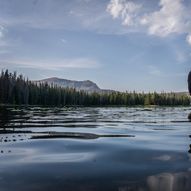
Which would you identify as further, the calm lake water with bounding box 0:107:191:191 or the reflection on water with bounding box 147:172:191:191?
the calm lake water with bounding box 0:107:191:191

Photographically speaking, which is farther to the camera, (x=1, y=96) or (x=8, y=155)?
(x=1, y=96)

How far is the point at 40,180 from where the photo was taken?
949 cm

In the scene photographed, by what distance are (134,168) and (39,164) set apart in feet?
10.6

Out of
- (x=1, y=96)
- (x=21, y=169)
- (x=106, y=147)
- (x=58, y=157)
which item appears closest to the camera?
(x=21, y=169)

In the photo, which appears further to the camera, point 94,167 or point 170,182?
point 94,167

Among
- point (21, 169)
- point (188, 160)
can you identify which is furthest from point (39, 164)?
point (188, 160)

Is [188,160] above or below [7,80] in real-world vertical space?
below

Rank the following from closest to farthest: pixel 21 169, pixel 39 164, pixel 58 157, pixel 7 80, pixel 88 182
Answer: pixel 88 182, pixel 21 169, pixel 39 164, pixel 58 157, pixel 7 80

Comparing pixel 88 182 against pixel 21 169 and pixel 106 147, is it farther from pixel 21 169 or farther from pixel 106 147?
pixel 106 147

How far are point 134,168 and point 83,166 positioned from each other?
1682 mm

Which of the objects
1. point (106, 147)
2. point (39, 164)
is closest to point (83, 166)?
point (39, 164)

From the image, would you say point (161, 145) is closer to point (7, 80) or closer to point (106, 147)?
point (106, 147)

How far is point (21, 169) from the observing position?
11.0 meters

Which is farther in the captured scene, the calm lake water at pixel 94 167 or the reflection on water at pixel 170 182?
the calm lake water at pixel 94 167
